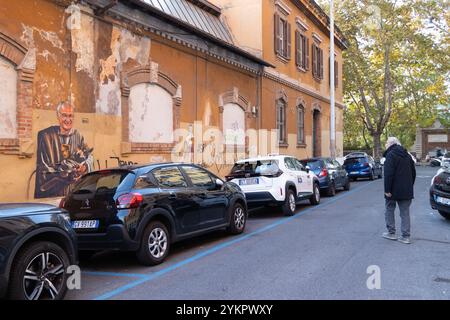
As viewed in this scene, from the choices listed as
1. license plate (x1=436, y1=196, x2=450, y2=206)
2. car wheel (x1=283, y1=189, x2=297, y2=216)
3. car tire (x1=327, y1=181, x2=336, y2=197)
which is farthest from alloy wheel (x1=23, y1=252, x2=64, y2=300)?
car tire (x1=327, y1=181, x2=336, y2=197)

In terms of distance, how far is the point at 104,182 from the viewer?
7.03 m

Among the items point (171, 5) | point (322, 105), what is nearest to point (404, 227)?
point (171, 5)

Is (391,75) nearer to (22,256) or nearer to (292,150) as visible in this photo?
(292,150)

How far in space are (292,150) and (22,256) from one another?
18.8 m

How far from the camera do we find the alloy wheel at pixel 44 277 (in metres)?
4.73

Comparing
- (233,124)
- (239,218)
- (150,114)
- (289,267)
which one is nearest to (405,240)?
(289,267)

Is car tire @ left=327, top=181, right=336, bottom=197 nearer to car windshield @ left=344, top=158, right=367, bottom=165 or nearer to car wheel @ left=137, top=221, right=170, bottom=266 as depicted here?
car windshield @ left=344, top=158, right=367, bottom=165

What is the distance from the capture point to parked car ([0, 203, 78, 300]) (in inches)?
176

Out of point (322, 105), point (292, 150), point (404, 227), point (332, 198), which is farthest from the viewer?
point (322, 105)

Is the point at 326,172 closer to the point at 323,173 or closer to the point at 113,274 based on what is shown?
the point at 323,173

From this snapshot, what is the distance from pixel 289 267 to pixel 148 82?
725cm
